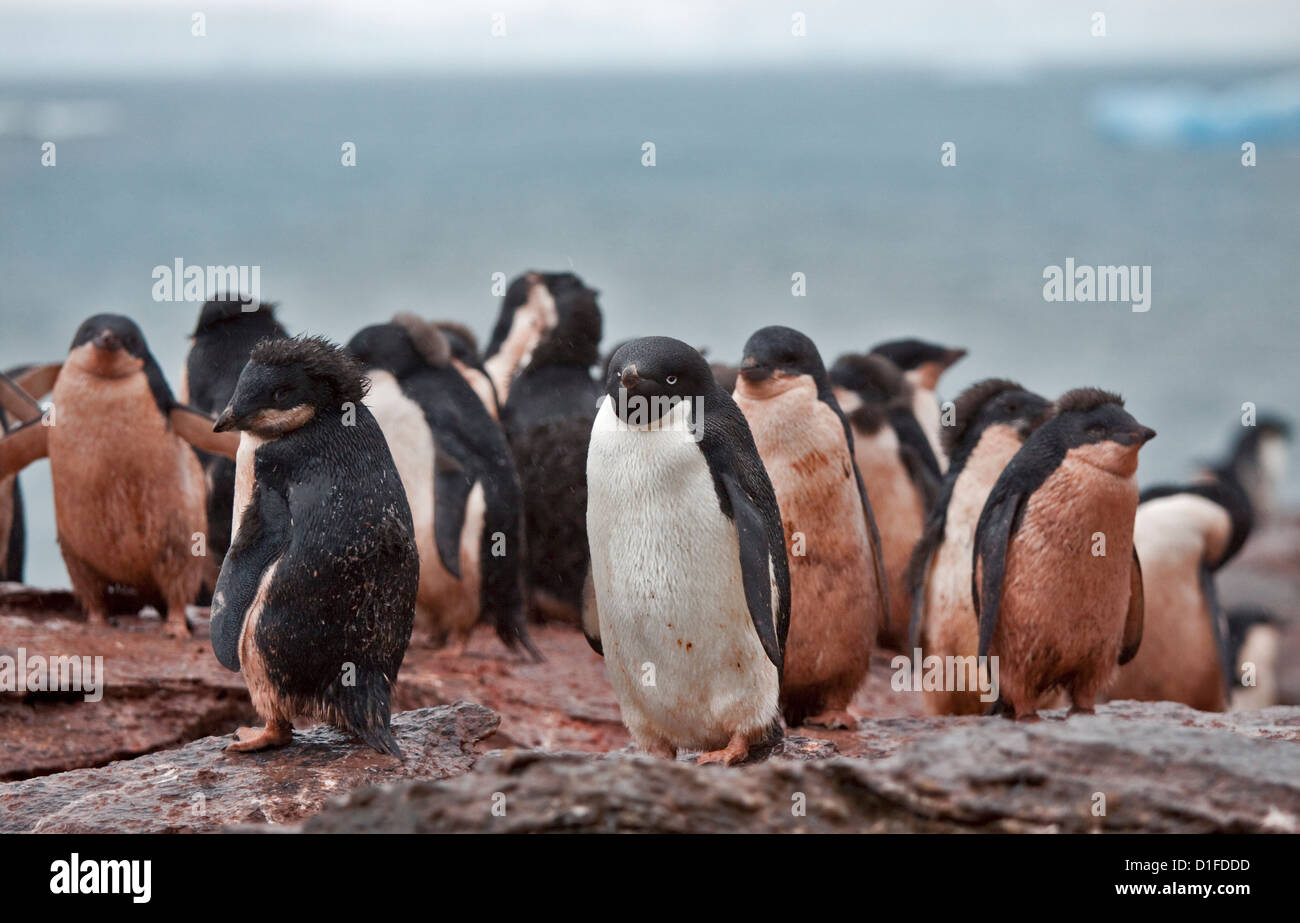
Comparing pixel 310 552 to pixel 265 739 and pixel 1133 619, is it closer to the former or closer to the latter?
pixel 265 739

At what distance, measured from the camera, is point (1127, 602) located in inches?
188

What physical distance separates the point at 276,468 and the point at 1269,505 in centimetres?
1525

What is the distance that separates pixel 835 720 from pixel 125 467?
2.78 meters

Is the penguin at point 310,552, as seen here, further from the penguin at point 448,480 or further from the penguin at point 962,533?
the penguin at point 448,480

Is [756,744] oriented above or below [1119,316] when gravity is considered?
below

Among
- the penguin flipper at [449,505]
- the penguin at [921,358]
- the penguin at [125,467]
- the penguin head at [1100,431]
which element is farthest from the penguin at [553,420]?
the penguin head at [1100,431]

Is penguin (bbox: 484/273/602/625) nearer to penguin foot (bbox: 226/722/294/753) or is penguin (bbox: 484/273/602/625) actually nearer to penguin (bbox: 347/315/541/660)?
penguin (bbox: 347/315/541/660)

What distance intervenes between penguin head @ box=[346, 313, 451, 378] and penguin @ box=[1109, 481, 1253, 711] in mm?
3318

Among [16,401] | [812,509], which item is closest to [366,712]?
[812,509]

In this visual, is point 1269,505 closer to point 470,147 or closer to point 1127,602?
point 1127,602

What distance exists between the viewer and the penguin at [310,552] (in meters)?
→ 3.57

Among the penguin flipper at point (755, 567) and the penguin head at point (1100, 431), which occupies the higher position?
the penguin head at point (1100, 431)

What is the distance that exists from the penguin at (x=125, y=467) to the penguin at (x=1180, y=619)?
13.6ft
